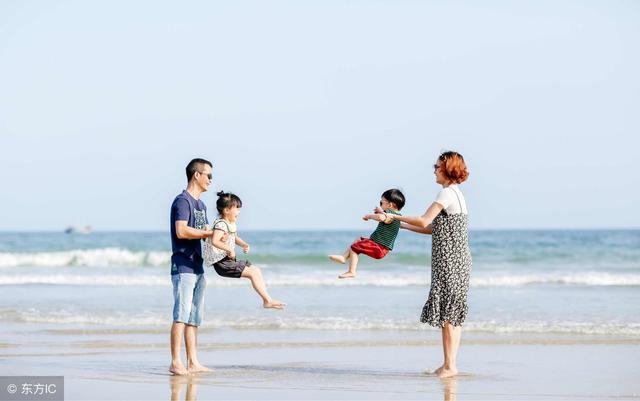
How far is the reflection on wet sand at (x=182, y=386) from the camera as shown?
21.8 ft

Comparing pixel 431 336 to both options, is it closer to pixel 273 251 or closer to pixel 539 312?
pixel 539 312

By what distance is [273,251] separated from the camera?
38656 millimetres

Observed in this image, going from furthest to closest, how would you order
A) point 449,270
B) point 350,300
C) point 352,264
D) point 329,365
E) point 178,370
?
point 350,300
point 329,365
point 352,264
point 178,370
point 449,270

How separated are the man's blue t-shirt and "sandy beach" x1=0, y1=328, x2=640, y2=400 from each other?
92cm

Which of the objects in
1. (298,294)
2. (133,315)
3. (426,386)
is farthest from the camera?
(298,294)

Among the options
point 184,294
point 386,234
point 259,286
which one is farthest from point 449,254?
point 184,294

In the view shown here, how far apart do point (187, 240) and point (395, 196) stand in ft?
Answer: 5.73

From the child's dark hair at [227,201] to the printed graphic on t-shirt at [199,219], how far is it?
153 millimetres

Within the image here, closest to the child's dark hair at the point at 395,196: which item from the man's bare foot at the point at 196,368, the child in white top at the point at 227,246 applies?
the child in white top at the point at 227,246

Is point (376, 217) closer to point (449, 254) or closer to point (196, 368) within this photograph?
point (449, 254)

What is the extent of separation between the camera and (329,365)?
8.39 metres

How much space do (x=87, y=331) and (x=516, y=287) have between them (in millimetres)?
10261

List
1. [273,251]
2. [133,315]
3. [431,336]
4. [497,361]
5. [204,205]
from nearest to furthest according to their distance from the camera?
[204,205]
[497,361]
[431,336]
[133,315]
[273,251]

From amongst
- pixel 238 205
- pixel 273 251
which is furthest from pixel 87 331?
pixel 273 251
